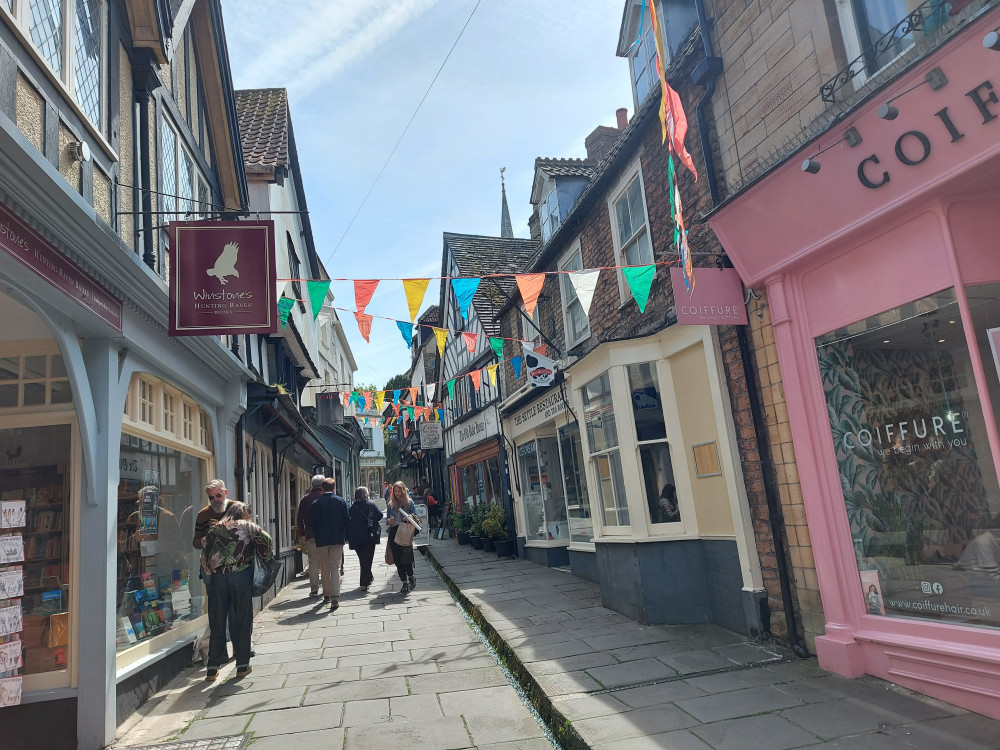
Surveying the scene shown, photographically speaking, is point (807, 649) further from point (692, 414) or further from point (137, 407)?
point (137, 407)

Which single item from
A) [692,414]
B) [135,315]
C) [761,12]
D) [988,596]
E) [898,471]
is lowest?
[988,596]

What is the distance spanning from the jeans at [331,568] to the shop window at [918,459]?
723 centimetres

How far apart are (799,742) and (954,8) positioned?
4.61 m

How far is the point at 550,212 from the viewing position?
12.8 meters

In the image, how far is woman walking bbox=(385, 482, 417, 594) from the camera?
422 inches

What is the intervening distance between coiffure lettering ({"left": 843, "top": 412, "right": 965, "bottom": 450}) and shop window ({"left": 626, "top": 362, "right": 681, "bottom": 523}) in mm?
2364

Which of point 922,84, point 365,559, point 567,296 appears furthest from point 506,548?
point 922,84

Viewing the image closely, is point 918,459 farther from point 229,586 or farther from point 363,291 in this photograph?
point 363,291

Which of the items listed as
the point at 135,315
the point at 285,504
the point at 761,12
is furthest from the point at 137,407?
the point at 285,504

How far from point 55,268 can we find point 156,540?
3.54 metres

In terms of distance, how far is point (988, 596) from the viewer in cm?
425

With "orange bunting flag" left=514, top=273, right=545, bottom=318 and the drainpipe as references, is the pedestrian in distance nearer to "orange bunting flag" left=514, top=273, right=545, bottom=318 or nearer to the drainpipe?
"orange bunting flag" left=514, top=273, right=545, bottom=318

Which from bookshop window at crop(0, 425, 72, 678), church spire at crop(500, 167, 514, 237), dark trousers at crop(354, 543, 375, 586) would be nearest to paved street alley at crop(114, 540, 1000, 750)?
bookshop window at crop(0, 425, 72, 678)

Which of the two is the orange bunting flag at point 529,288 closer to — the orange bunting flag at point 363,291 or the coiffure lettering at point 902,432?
the orange bunting flag at point 363,291
